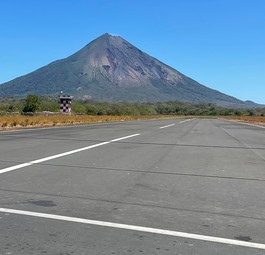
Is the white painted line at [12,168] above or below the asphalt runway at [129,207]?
below

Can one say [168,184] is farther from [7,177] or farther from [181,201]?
[7,177]

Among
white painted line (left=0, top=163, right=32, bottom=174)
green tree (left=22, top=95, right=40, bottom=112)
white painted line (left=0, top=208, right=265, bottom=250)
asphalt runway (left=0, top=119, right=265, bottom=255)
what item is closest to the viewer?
asphalt runway (left=0, top=119, right=265, bottom=255)

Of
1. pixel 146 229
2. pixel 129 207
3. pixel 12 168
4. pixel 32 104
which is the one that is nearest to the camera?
pixel 146 229

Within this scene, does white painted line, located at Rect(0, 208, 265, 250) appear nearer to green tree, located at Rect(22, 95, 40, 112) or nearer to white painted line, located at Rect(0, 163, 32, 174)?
white painted line, located at Rect(0, 163, 32, 174)

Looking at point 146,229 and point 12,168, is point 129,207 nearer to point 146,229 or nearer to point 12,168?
point 146,229

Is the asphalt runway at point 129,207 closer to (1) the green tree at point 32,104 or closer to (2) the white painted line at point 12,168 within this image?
(2) the white painted line at point 12,168

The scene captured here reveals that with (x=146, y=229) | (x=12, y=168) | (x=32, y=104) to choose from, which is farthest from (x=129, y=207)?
(x=32, y=104)

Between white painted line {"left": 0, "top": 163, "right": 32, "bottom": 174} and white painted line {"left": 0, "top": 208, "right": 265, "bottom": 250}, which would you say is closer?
white painted line {"left": 0, "top": 208, "right": 265, "bottom": 250}

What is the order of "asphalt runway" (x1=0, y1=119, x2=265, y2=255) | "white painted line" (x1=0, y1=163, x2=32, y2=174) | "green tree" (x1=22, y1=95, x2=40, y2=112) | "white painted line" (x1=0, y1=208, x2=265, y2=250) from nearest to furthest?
"asphalt runway" (x1=0, y1=119, x2=265, y2=255)
"white painted line" (x1=0, y1=208, x2=265, y2=250)
"white painted line" (x1=0, y1=163, x2=32, y2=174)
"green tree" (x1=22, y1=95, x2=40, y2=112)

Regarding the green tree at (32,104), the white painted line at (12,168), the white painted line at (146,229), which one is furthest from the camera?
the green tree at (32,104)

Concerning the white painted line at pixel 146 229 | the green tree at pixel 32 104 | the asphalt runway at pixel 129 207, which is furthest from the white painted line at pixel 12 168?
the green tree at pixel 32 104

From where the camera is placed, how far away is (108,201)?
296 inches

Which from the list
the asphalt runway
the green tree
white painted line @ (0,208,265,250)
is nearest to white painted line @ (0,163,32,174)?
the asphalt runway

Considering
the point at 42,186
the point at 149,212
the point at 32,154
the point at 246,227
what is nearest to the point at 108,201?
the point at 149,212
